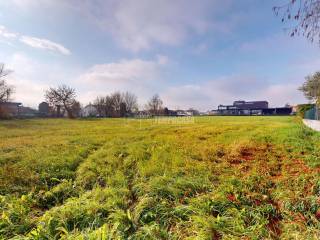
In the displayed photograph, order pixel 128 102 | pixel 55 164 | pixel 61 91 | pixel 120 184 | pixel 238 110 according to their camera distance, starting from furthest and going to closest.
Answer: pixel 238 110, pixel 128 102, pixel 61 91, pixel 55 164, pixel 120 184

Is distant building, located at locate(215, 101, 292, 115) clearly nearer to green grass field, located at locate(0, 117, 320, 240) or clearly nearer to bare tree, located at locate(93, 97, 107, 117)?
bare tree, located at locate(93, 97, 107, 117)

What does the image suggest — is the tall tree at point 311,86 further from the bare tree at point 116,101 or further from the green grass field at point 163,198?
the bare tree at point 116,101

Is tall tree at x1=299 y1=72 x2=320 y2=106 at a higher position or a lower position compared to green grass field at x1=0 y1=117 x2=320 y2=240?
higher

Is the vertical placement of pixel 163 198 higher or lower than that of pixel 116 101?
lower

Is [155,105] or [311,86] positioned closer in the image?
[311,86]

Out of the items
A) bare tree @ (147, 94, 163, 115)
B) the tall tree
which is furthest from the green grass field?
bare tree @ (147, 94, 163, 115)

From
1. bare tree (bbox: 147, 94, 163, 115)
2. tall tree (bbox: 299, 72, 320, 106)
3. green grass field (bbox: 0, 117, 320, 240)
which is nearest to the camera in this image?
green grass field (bbox: 0, 117, 320, 240)

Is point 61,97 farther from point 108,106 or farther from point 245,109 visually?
point 245,109

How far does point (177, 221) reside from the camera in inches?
105

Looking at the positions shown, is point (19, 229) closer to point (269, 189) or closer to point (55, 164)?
point (55, 164)

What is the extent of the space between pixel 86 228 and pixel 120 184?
4.77 feet

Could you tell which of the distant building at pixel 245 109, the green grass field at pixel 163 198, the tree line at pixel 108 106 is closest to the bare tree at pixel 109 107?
the tree line at pixel 108 106

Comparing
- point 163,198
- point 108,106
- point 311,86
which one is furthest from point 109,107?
point 163,198

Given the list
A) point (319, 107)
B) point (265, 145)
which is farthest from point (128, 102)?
point (265, 145)
